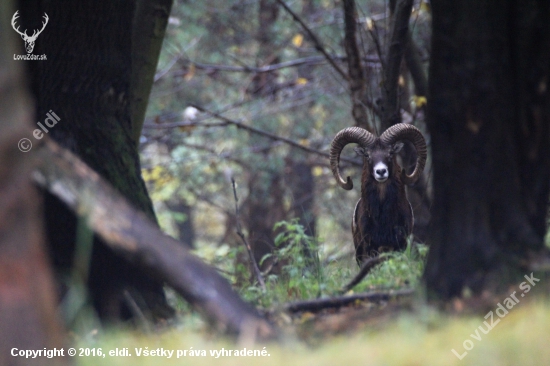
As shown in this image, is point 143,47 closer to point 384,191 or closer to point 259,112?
point 384,191

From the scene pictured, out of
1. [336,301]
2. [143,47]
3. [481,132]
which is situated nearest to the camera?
[481,132]

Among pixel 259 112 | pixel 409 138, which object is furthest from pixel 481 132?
pixel 259 112

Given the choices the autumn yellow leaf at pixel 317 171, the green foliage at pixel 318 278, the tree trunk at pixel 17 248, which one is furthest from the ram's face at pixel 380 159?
the autumn yellow leaf at pixel 317 171

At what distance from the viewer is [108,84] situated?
563 centimetres

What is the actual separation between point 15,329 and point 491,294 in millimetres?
2575

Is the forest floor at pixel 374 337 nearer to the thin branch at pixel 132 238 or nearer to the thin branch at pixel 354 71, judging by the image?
the thin branch at pixel 132 238

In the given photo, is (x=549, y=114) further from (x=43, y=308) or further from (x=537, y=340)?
(x=43, y=308)

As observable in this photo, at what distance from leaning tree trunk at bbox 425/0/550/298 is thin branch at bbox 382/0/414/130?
4.47m

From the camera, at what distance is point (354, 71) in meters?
10.2

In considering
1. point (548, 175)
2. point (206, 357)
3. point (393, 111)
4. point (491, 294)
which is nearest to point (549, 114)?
point (548, 175)

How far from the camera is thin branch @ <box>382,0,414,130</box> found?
8641 millimetres

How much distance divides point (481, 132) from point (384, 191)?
16.8 feet

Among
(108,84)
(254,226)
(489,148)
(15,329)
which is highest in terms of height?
(108,84)

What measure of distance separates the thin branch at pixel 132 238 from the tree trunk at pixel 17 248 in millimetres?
585
